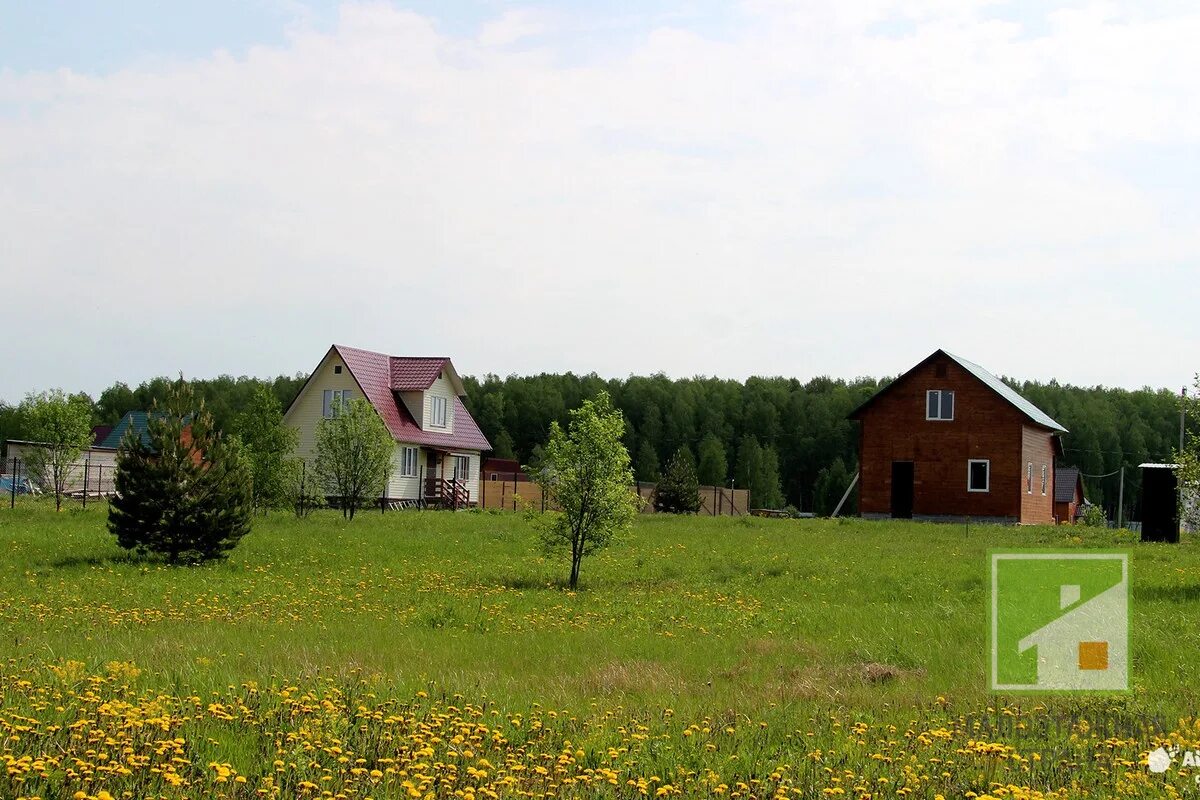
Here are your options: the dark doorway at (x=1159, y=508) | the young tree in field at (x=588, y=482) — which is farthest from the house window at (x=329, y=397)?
the dark doorway at (x=1159, y=508)

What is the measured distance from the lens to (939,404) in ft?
149

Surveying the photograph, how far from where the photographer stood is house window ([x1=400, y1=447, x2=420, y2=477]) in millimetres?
50812

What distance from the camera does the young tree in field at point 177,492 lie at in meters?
24.8

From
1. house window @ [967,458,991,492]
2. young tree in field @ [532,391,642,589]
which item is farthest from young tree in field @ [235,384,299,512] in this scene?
house window @ [967,458,991,492]

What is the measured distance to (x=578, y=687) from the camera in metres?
11.2

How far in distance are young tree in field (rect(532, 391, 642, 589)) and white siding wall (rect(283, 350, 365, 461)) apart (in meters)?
28.1

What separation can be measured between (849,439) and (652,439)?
1799 centimetres

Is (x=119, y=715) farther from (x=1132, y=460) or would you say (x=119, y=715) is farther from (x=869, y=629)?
(x=1132, y=460)

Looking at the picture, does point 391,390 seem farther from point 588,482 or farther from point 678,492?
point 588,482

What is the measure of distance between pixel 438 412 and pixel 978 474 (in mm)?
24106

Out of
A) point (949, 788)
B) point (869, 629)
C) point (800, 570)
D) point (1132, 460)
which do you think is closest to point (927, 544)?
point (800, 570)

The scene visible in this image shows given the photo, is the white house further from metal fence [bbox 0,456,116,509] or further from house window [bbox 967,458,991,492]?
house window [bbox 967,458,991,492]

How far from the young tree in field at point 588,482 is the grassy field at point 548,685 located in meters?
0.91

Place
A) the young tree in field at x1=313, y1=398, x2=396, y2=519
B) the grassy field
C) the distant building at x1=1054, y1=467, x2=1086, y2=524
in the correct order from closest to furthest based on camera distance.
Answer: the grassy field → the young tree in field at x1=313, y1=398, x2=396, y2=519 → the distant building at x1=1054, y1=467, x2=1086, y2=524
